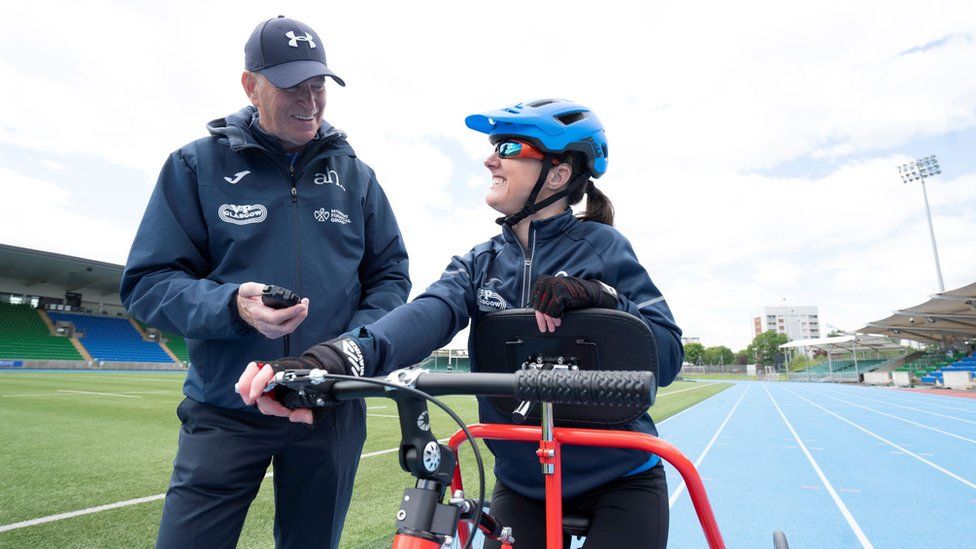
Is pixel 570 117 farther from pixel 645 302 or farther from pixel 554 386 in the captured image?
pixel 554 386

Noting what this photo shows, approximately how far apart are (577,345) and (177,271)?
4.32 feet

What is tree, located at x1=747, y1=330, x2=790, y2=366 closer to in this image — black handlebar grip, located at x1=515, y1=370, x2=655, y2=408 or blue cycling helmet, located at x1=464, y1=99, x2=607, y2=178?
blue cycling helmet, located at x1=464, y1=99, x2=607, y2=178

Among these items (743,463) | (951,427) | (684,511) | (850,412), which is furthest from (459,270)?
(850,412)

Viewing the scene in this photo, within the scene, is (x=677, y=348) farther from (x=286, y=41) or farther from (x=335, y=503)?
(x=286, y=41)

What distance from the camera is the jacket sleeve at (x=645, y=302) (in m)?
1.43

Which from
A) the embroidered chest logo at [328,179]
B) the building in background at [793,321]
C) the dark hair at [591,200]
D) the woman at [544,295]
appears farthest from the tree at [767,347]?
the embroidered chest logo at [328,179]

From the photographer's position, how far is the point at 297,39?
6.48ft

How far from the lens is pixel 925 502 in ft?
20.3

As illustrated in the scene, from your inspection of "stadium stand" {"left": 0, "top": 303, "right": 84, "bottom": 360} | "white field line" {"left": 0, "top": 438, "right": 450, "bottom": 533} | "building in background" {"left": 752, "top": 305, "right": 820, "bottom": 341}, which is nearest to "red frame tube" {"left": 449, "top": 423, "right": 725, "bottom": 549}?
"white field line" {"left": 0, "top": 438, "right": 450, "bottom": 533}

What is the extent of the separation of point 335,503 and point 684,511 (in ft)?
15.1

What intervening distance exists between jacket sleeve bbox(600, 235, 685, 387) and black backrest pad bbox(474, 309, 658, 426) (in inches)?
3.2

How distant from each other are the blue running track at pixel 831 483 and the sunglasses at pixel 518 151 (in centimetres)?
407

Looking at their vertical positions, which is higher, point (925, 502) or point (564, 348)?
point (564, 348)

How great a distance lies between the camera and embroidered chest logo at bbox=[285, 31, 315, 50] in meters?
1.95
